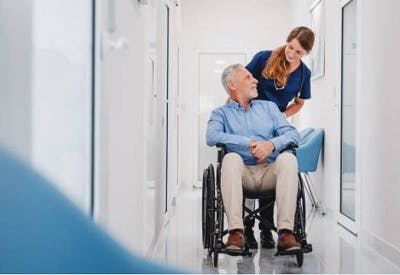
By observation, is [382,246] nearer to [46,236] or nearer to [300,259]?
[300,259]

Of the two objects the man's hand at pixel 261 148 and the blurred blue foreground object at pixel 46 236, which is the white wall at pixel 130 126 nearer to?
the blurred blue foreground object at pixel 46 236

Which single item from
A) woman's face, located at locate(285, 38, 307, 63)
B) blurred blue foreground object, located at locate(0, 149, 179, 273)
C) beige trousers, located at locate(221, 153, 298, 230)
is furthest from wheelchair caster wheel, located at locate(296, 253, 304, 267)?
blurred blue foreground object, located at locate(0, 149, 179, 273)

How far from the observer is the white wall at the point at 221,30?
6586 millimetres

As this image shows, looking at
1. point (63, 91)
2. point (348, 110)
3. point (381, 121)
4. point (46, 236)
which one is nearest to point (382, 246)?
point (381, 121)

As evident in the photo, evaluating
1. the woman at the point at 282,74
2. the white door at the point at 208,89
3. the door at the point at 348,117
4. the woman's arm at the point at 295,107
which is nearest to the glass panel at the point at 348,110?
the door at the point at 348,117

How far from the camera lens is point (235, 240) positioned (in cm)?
253


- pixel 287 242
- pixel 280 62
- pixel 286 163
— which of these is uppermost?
pixel 280 62

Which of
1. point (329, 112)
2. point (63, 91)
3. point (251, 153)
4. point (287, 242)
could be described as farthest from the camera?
point (329, 112)

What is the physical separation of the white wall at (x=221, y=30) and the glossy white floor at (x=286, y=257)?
2822 millimetres

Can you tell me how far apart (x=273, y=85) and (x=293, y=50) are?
0.21 meters

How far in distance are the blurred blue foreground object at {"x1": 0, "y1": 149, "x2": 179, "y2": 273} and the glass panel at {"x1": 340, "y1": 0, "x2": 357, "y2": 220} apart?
332 centimetres

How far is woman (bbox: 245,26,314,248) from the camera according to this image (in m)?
2.96

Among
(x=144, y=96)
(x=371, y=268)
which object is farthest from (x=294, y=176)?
(x=144, y=96)

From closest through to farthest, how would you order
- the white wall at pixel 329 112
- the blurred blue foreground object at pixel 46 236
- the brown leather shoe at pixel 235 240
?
the blurred blue foreground object at pixel 46 236 → the brown leather shoe at pixel 235 240 → the white wall at pixel 329 112
